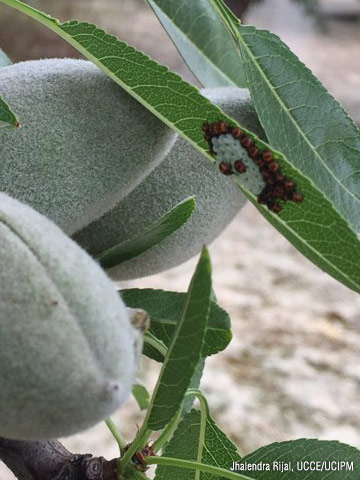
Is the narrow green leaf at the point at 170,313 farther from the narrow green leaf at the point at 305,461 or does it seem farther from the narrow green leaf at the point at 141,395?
the narrow green leaf at the point at 141,395

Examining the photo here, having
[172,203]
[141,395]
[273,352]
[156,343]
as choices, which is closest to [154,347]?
[156,343]

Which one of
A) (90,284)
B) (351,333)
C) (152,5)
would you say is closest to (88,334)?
(90,284)

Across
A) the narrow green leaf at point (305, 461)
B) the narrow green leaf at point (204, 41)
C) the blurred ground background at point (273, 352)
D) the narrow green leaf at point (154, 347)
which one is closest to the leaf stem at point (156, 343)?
the narrow green leaf at point (154, 347)

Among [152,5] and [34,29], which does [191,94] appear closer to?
[152,5]

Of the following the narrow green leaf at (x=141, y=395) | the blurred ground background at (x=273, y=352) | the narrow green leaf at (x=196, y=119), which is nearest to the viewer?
the narrow green leaf at (x=196, y=119)

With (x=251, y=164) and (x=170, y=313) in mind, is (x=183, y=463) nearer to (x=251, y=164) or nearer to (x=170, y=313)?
(x=170, y=313)
